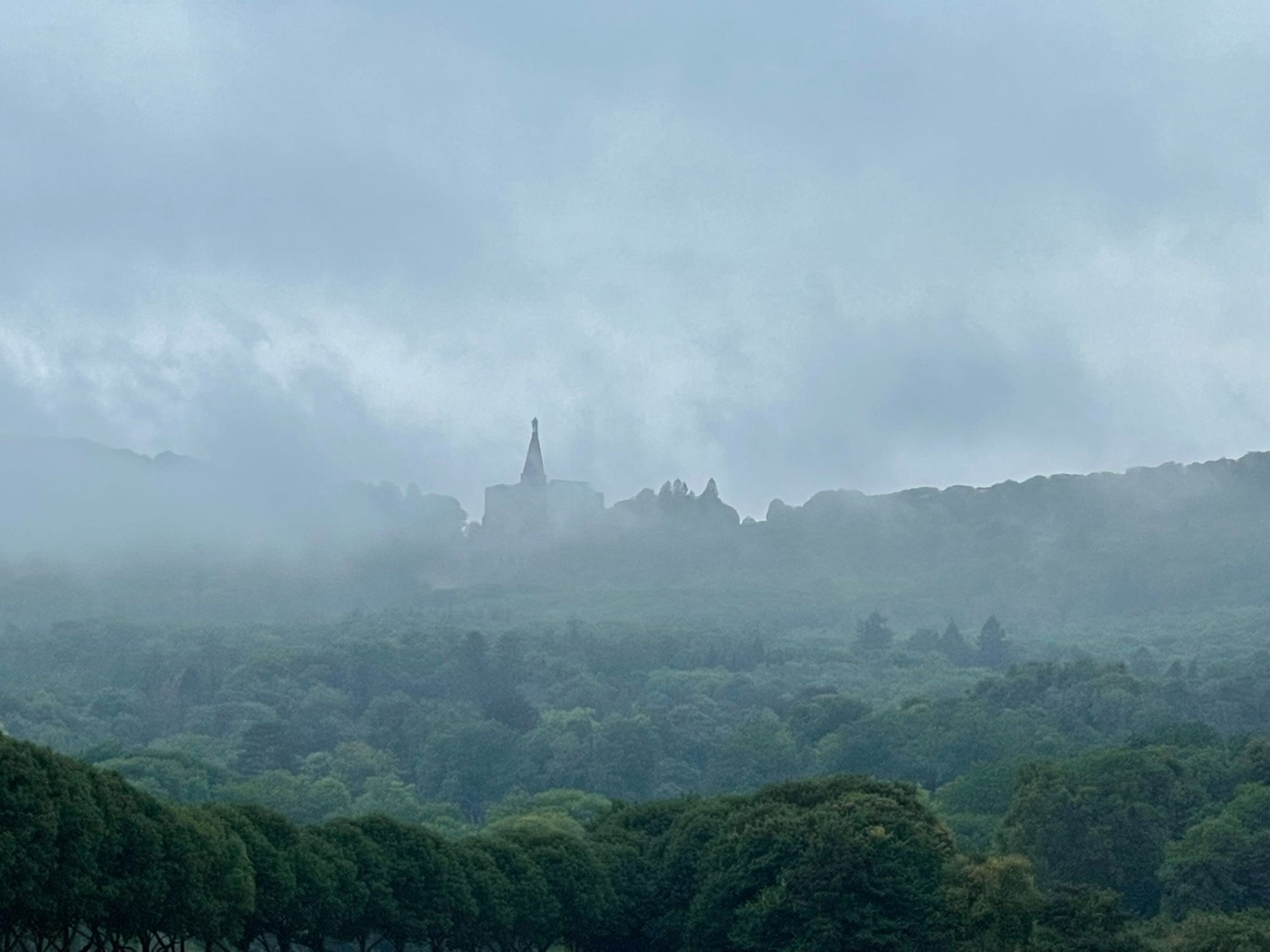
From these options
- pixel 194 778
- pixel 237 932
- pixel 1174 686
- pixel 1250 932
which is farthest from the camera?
pixel 1174 686

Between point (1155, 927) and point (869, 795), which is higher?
point (869, 795)

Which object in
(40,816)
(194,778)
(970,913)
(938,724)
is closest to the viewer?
(40,816)

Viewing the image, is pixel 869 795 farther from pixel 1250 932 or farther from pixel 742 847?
pixel 1250 932

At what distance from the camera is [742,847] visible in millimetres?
84250

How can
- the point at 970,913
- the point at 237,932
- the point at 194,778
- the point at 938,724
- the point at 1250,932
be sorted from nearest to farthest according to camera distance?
1. the point at 237,932
2. the point at 1250,932
3. the point at 970,913
4. the point at 194,778
5. the point at 938,724

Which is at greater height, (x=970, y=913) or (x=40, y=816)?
(x=40, y=816)

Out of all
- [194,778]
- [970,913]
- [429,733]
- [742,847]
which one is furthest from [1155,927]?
[429,733]

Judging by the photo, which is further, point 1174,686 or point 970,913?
point 1174,686

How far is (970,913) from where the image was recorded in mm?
77312

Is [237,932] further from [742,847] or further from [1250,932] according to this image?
[1250,932]

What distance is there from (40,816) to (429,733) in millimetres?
145087

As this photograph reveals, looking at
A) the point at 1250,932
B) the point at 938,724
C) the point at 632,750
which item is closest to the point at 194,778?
the point at 632,750

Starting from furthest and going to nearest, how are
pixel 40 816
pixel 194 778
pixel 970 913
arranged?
pixel 194 778, pixel 970 913, pixel 40 816

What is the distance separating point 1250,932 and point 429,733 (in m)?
135
